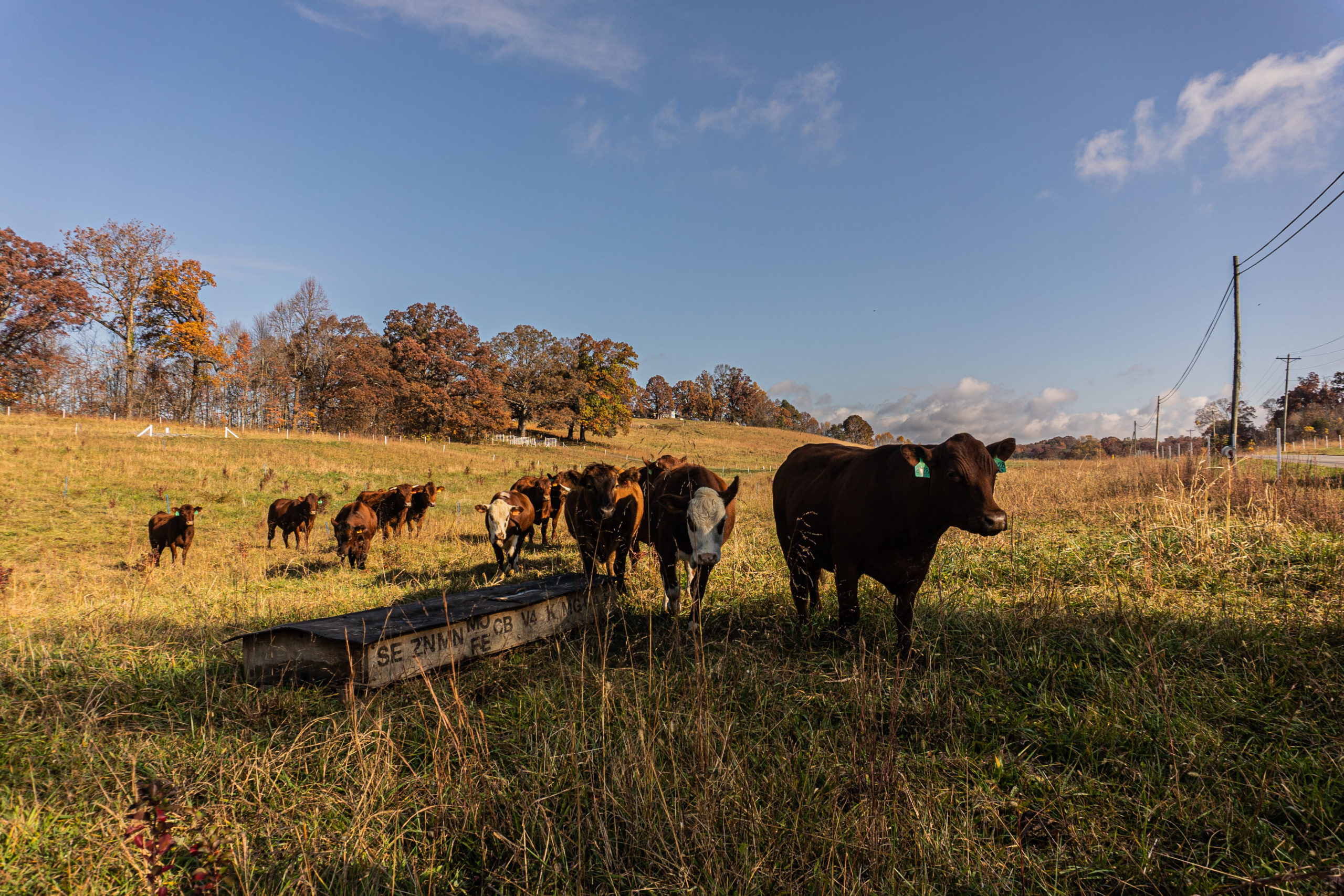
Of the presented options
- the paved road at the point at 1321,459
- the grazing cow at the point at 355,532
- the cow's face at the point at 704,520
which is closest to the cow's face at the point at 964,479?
the cow's face at the point at 704,520

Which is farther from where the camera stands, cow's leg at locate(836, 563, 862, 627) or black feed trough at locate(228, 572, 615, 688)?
cow's leg at locate(836, 563, 862, 627)

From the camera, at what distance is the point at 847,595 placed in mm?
4941

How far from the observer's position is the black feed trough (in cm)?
404

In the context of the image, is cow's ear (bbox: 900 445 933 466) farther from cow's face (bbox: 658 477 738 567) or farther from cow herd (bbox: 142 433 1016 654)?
cow's face (bbox: 658 477 738 567)

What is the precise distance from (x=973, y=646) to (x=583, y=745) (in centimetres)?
345

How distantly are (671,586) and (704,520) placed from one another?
3.53 feet

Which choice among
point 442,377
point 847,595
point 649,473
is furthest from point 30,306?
point 847,595

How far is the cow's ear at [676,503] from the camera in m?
5.99

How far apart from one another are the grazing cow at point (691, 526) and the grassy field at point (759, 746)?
505 millimetres

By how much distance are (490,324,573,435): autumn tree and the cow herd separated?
42.8m

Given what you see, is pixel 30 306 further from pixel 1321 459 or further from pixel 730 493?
pixel 1321 459

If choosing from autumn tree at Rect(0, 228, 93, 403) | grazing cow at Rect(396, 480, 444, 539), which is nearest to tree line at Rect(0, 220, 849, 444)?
autumn tree at Rect(0, 228, 93, 403)

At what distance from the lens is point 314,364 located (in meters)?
49.2

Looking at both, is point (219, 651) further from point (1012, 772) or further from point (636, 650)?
point (1012, 772)
